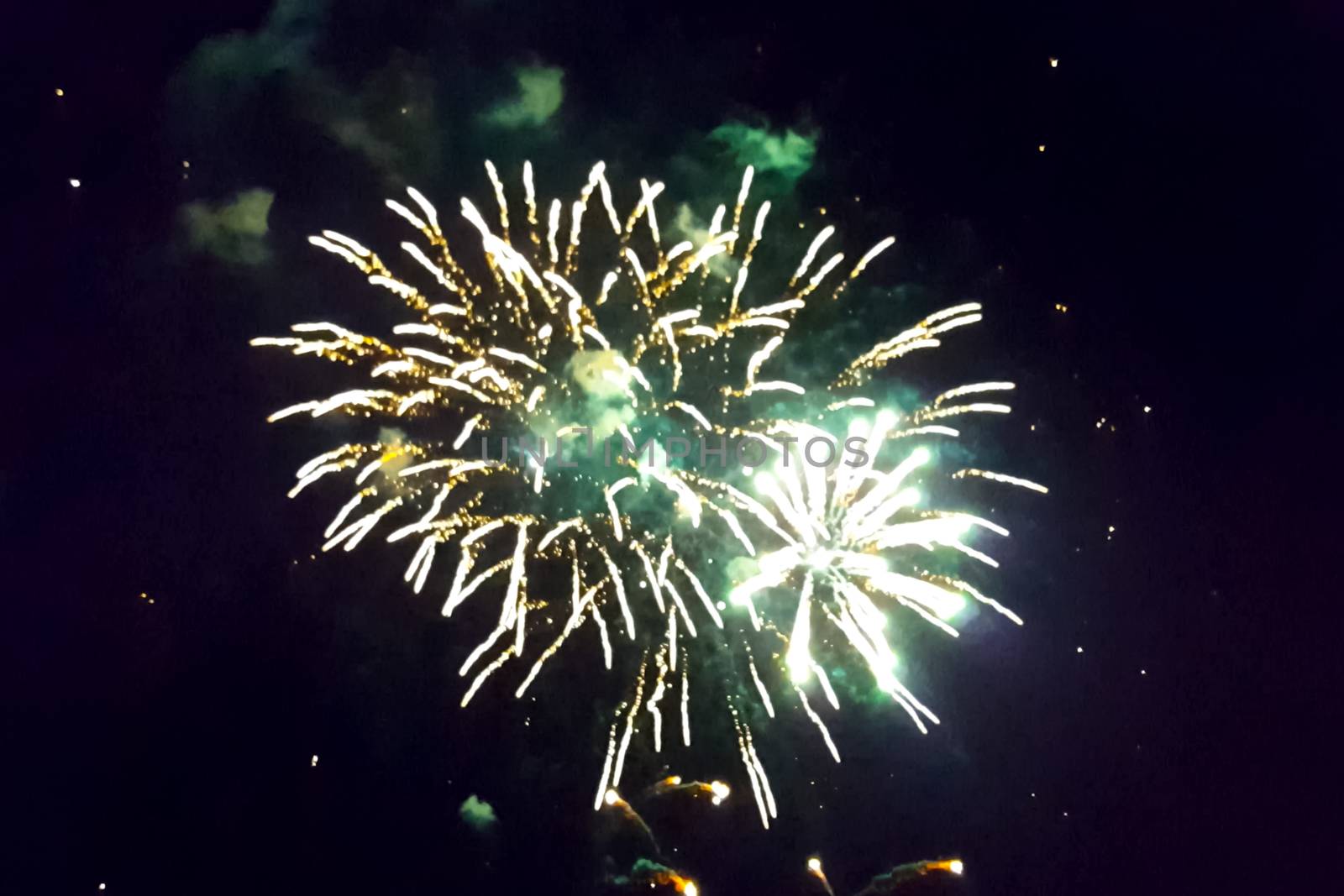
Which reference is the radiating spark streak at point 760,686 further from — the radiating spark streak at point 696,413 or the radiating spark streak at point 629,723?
the radiating spark streak at point 696,413

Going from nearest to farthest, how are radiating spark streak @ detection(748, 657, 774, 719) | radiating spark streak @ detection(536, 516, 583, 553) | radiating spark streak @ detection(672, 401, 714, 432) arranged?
radiating spark streak @ detection(536, 516, 583, 553)
radiating spark streak @ detection(672, 401, 714, 432)
radiating spark streak @ detection(748, 657, 774, 719)

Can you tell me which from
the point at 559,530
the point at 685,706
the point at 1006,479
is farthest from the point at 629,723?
the point at 1006,479

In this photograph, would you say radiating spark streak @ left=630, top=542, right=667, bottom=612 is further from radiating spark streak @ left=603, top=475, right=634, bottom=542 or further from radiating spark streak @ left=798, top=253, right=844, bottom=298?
radiating spark streak @ left=798, top=253, right=844, bottom=298

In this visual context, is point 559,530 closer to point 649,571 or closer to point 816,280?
point 649,571

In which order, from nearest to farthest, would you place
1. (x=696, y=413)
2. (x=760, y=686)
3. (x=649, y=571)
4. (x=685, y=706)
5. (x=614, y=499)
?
(x=696, y=413) → (x=649, y=571) → (x=614, y=499) → (x=760, y=686) → (x=685, y=706)

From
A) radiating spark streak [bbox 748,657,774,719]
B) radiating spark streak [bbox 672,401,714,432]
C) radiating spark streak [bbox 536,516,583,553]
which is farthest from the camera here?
radiating spark streak [bbox 748,657,774,719]

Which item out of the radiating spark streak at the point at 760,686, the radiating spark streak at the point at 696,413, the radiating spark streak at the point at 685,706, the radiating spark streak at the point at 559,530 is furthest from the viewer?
the radiating spark streak at the point at 685,706

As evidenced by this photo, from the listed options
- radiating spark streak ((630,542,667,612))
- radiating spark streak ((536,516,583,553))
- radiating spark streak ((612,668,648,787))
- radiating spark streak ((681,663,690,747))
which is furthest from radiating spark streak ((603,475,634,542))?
radiating spark streak ((612,668,648,787))

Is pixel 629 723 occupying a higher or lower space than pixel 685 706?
lower

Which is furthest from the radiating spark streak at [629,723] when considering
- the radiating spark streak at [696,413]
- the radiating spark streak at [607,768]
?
the radiating spark streak at [696,413]

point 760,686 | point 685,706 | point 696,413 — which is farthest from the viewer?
point 685,706

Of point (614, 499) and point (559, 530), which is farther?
point (614, 499)
